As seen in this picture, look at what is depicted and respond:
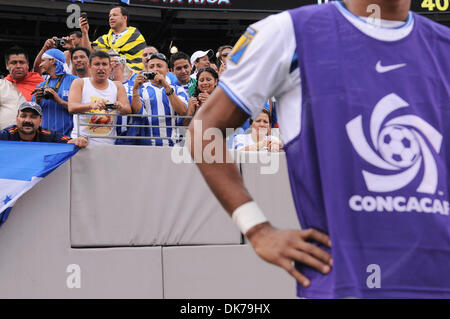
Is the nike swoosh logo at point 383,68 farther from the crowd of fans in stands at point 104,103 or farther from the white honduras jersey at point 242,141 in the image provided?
the white honduras jersey at point 242,141

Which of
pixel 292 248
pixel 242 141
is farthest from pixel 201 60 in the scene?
pixel 292 248

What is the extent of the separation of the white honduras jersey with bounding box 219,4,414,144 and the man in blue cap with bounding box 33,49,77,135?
5.94m

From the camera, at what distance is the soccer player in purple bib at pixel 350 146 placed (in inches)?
77.0

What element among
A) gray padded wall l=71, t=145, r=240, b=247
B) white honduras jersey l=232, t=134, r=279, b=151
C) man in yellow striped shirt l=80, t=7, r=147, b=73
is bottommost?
gray padded wall l=71, t=145, r=240, b=247

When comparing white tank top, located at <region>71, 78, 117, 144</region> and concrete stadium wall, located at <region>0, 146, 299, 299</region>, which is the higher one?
white tank top, located at <region>71, 78, 117, 144</region>

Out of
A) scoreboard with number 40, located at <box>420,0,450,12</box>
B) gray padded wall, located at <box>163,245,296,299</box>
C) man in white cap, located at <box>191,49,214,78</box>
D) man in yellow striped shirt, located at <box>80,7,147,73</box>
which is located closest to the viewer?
gray padded wall, located at <box>163,245,296,299</box>

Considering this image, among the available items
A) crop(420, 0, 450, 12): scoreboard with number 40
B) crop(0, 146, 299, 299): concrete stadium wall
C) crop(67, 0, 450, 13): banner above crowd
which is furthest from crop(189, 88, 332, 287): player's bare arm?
crop(420, 0, 450, 12): scoreboard with number 40

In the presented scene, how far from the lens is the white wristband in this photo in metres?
1.96

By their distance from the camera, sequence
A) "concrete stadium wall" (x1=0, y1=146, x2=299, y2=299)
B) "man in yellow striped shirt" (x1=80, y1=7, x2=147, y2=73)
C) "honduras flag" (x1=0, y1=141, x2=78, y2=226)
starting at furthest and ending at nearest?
"man in yellow striped shirt" (x1=80, y1=7, x2=147, y2=73), "concrete stadium wall" (x1=0, y1=146, x2=299, y2=299), "honduras flag" (x1=0, y1=141, x2=78, y2=226)

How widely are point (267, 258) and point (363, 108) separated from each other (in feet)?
1.78

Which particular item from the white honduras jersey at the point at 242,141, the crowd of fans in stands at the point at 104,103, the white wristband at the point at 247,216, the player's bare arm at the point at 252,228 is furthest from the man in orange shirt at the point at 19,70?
the white wristband at the point at 247,216

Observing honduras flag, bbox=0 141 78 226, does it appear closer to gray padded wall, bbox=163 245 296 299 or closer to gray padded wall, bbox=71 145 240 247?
gray padded wall, bbox=71 145 240 247

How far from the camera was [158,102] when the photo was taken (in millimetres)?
8086

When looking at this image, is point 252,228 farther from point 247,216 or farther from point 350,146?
point 350,146
